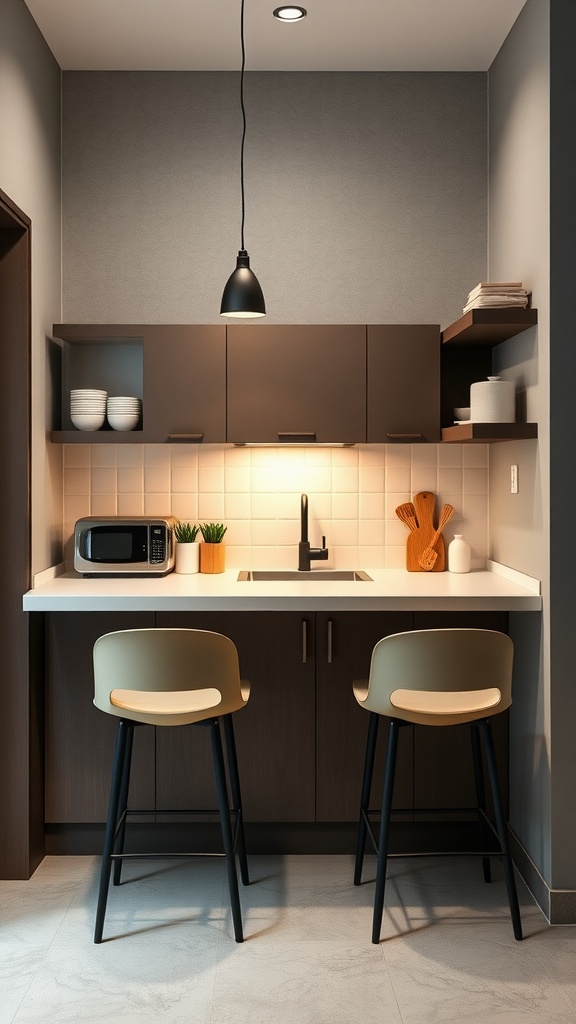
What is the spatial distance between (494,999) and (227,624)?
1.43 m

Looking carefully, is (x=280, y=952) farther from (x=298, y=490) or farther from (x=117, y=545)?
(x=298, y=490)

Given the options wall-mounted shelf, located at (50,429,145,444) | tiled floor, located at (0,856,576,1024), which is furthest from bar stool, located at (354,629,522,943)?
wall-mounted shelf, located at (50,429,145,444)

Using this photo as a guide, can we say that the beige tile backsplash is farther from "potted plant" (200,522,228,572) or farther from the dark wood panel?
the dark wood panel

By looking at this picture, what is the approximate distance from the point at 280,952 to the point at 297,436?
1.77 meters

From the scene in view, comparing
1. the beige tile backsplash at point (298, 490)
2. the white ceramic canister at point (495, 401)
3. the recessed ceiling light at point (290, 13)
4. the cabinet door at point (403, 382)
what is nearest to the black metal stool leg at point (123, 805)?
the beige tile backsplash at point (298, 490)

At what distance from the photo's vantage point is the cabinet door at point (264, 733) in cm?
316

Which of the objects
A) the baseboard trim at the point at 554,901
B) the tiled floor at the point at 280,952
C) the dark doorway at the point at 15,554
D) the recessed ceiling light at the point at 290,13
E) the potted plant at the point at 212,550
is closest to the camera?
the tiled floor at the point at 280,952

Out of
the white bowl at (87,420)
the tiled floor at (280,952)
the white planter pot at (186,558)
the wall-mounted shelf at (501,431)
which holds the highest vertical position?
the white bowl at (87,420)

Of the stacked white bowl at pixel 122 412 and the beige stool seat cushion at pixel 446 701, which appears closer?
the beige stool seat cushion at pixel 446 701

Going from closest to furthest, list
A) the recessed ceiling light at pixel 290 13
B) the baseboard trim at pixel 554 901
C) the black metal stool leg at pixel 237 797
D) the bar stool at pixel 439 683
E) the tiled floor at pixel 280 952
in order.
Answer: the tiled floor at pixel 280 952, the bar stool at pixel 439 683, the baseboard trim at pixel 554 901, the black metal stool leg at pixel 237 797, the recessed ceiling light at pixel 290 13

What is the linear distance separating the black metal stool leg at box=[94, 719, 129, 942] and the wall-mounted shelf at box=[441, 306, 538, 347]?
5.67 ft

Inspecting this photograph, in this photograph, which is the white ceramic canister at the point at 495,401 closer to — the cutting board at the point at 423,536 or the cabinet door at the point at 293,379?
the cabinet door at the point at 293,379

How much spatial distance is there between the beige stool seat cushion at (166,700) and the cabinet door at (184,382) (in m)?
1.06

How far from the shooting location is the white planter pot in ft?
11.7
